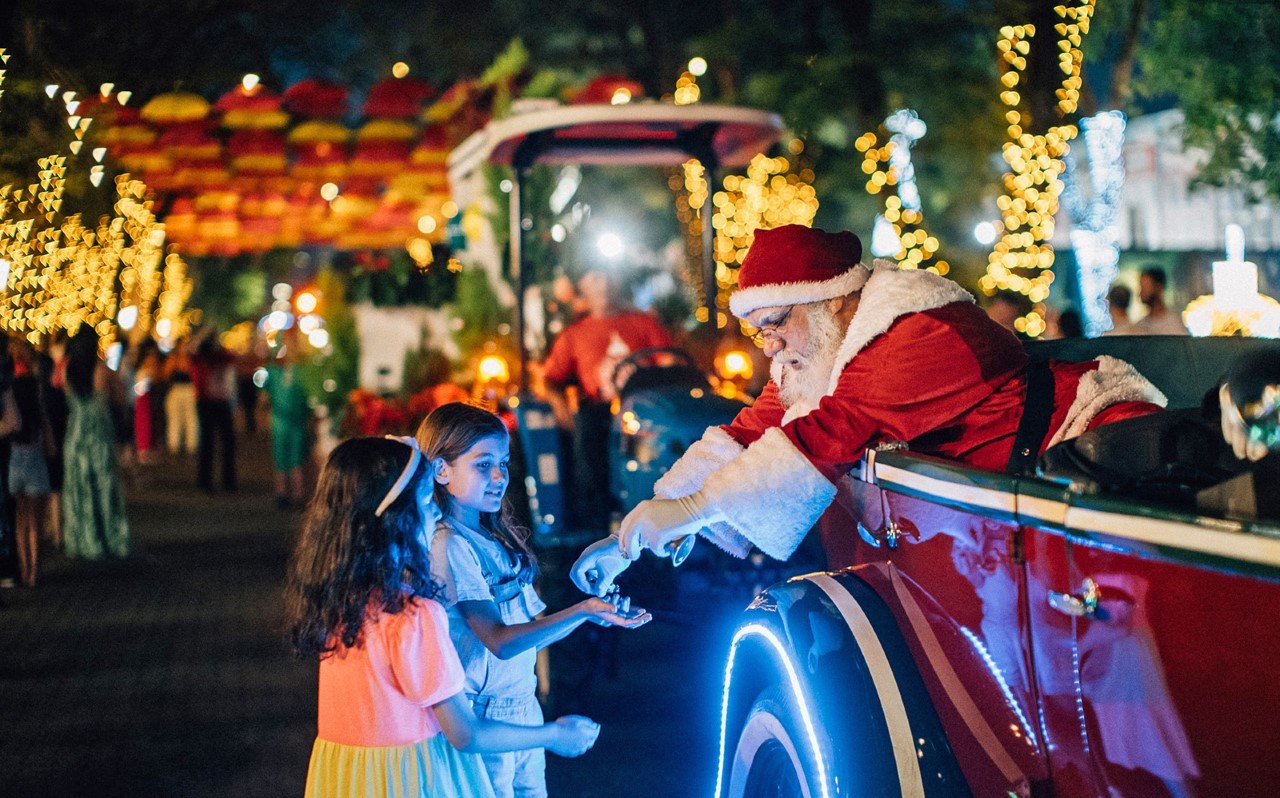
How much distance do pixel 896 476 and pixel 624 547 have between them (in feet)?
2.43

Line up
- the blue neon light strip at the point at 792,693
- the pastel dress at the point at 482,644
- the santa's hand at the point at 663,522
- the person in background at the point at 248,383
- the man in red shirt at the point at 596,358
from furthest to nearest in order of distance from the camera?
the person in background at the point at 248,383
the man in red shirt at the point at 596,358
the pastel dress at the point at 482,644
the santa's hand at the point at 663,522
the blue neon light strip at the point at 792,693

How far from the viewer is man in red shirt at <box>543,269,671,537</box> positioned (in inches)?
301

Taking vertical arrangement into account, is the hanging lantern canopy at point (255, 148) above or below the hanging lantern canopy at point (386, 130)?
below

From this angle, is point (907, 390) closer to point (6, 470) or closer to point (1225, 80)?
point (6, 470)

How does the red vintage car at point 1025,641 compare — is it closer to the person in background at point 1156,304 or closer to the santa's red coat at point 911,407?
the santa's red coat at point 911,407

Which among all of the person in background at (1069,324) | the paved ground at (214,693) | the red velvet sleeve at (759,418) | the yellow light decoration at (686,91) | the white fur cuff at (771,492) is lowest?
the paved ground at (214,693)

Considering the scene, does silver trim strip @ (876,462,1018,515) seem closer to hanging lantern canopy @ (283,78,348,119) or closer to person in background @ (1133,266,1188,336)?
person in background @ (1133,266,1188,336)

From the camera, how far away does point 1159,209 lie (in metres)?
50.1

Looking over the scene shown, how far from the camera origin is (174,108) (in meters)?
14.5

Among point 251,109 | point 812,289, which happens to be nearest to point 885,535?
point 812,289

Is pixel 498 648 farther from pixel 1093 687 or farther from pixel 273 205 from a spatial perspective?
pixel 273 205

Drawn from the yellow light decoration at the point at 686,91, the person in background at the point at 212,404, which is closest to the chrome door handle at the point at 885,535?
the person in background at the point at 212,404

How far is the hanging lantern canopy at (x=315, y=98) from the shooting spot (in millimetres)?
16438

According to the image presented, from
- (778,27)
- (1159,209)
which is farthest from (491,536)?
(1159,209)
